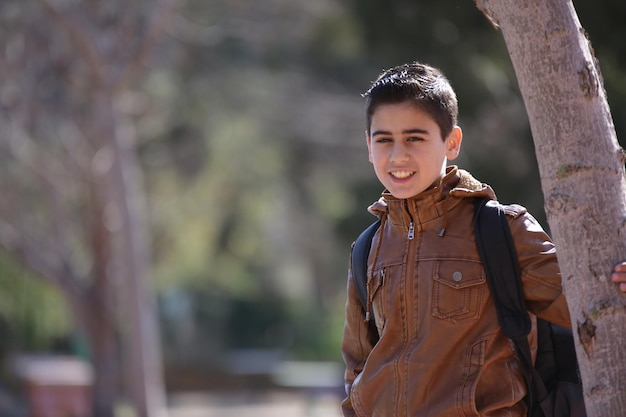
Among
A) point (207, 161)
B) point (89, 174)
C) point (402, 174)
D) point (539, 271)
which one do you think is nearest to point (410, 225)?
point (402, 174)

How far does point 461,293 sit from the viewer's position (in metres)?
2.55

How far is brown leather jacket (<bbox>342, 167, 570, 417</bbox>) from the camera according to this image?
2504 millimetres

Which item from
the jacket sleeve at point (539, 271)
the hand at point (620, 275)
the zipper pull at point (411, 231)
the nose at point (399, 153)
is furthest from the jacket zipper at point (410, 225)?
the hand at point (620, 275)

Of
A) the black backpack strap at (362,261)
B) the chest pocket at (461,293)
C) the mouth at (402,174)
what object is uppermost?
the mouth at (402,174)

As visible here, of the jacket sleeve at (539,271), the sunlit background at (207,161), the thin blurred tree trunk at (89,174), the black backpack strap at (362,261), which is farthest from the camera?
the thin blurred tree trunk at (89,174)

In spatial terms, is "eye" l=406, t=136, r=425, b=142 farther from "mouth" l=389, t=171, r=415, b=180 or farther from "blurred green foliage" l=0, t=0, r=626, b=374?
"blurred green foliage" l=0, t=0, r=626, b=374

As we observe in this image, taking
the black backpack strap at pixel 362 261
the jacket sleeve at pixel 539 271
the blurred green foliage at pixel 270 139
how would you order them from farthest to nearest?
the blurred green foliage at pixel 270 139, the black backpack strap at pixel 362 261, the jacket sleeve at pixel 539 271

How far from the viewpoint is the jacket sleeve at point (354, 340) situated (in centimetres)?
282

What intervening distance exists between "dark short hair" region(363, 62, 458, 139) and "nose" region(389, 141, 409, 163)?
0.36ft

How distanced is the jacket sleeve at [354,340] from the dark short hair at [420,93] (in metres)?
0.50

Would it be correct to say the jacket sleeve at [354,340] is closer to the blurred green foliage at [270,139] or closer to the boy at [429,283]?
the boy at [429,283]

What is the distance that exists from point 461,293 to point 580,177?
17.2 inches

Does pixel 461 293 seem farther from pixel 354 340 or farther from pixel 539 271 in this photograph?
pixel 354 340

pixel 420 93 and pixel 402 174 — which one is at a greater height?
pixel 420 93
